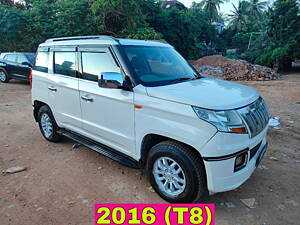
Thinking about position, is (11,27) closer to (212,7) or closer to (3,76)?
(3,76)

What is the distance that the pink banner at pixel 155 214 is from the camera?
2.42m

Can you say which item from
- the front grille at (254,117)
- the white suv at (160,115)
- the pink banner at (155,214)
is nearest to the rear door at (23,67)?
the white suv at (160,115)

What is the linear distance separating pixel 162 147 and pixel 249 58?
2469cm

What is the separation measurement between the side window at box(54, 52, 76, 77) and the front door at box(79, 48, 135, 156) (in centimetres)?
25

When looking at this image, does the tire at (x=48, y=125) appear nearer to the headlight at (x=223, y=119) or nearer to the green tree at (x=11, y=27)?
the headlight at (x=223, y=119)

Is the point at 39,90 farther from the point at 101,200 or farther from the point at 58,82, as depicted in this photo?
the point at 101,200

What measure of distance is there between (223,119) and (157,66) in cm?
135

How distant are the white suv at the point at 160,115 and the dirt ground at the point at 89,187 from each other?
0.38 metres

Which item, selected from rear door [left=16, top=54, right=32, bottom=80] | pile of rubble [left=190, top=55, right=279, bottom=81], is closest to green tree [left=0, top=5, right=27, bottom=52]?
rear door [left=16, top=54, right=32, bottom=80]

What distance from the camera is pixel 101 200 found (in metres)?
2.69

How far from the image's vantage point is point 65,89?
11.7 feet

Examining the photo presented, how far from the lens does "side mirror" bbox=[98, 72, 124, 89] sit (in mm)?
2555

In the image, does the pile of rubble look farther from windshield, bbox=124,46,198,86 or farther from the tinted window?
windshield, bbox=124,46,198,86

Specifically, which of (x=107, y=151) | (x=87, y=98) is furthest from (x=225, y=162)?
(x=87, y=98)
